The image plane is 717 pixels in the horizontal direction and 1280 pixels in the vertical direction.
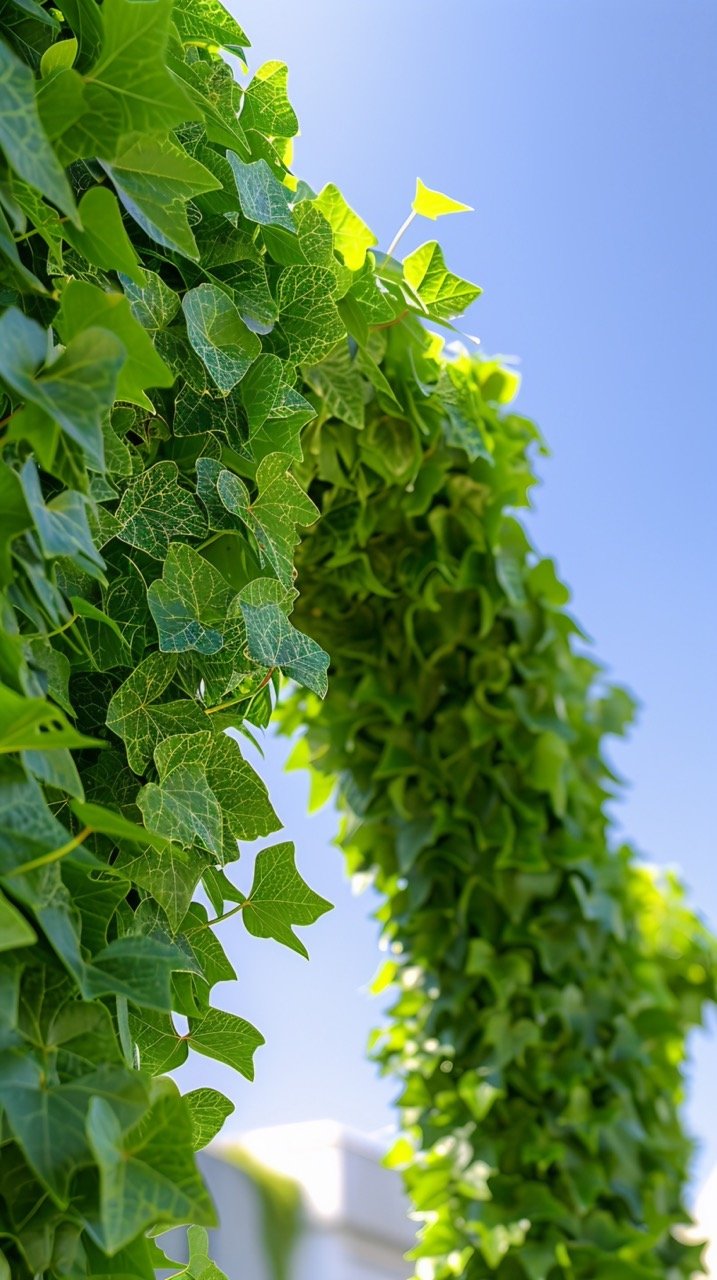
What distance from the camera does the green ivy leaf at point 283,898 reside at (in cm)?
46

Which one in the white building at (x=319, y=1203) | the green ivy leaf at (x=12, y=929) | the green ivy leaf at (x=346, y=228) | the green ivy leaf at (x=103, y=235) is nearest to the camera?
the green ivy leaf at (x=12, y=929)

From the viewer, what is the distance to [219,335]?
0.48 meters

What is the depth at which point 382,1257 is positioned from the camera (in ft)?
7.55

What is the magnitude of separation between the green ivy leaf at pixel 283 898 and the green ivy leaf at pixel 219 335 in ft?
0.69

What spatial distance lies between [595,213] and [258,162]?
15.2ft

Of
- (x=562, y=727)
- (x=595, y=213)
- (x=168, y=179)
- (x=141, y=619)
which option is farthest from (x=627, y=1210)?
(x=595, y=213)

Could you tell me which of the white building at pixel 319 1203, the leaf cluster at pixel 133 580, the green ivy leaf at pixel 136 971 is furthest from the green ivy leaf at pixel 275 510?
the white building at pixel 319 1203

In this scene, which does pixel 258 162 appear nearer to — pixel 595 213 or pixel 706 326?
pixel 595 213

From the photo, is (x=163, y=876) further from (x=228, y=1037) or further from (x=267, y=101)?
(x=267, y=101)

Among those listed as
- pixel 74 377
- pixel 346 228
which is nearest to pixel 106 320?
pixel 74 377

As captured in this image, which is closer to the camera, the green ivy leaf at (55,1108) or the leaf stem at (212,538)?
the green ivy leaf at (55,1108)

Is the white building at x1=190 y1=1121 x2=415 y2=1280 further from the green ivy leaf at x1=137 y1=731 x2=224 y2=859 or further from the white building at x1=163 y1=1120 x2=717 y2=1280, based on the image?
the green ivy leaf at x1=137 y1=731 x2=224 y2=859

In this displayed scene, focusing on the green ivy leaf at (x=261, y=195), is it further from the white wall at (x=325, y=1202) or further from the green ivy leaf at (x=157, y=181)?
the white wall at (x=325, y=1202)

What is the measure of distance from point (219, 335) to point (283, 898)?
255 mm
